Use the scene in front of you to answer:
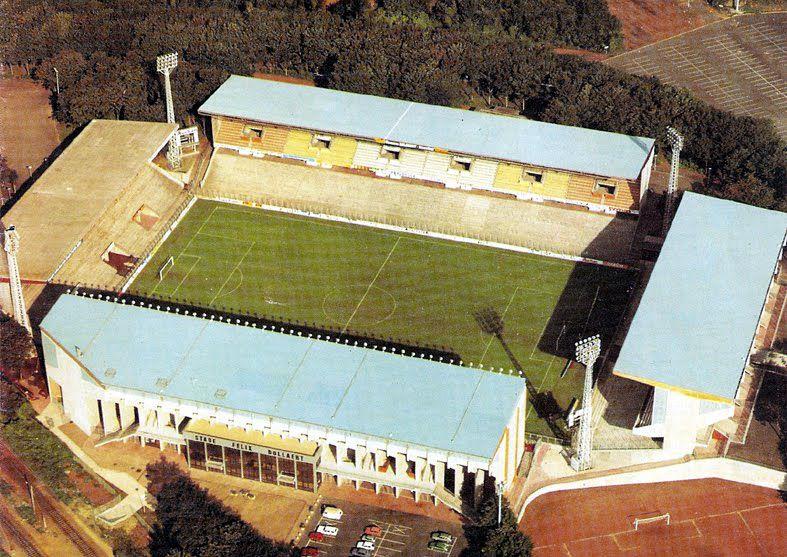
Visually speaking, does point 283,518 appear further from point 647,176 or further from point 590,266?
point 647,176

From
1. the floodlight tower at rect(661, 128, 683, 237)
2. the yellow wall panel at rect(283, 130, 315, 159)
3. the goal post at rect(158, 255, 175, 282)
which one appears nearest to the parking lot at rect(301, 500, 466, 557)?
the goal post at rect(158, 255, 175, 282)

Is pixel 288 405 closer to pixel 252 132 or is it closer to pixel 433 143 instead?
pixel 433 143

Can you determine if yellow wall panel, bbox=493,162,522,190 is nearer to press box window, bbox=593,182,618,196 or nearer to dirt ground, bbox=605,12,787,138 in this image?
press box window, bbox=593,182,618,196

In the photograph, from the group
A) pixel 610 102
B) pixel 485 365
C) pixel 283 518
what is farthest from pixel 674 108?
pixel 283 518

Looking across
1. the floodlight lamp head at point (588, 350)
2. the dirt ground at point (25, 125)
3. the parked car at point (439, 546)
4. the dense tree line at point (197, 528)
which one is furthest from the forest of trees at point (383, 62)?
the dense tree line at point (197, 528)

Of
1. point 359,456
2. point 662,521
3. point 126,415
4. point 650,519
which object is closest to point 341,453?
point 359,456
